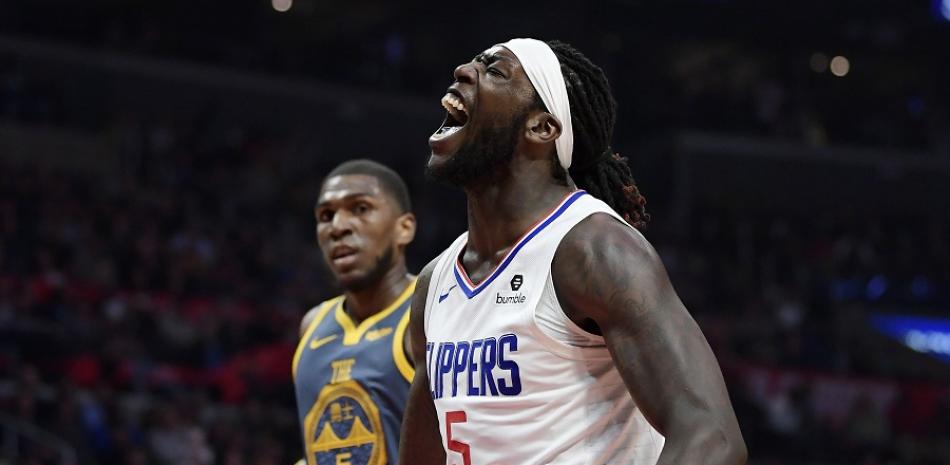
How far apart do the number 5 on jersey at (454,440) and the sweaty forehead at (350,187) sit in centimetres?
221

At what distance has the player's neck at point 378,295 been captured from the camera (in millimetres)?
5102

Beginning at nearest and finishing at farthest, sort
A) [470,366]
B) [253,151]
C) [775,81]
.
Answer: [470,366] < [253,151] < [775,81]

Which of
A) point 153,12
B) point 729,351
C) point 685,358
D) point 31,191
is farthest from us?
point 153,12

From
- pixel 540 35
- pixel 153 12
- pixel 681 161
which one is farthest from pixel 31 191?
pixel 681 161

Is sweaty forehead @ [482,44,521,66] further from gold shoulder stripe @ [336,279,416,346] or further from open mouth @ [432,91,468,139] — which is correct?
gold shoulder stripe @ [336,279,416,346]

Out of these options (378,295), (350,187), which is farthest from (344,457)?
(350,187)

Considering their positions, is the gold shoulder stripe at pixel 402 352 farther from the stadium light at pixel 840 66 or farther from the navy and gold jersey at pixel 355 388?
the stadium light at pixel 840 66

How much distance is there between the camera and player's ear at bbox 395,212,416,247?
17.1ft

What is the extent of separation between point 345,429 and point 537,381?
204cm

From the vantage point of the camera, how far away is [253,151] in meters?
19.8

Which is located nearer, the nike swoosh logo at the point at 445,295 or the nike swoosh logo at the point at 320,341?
the nike swoosh logo at the point at 445,295

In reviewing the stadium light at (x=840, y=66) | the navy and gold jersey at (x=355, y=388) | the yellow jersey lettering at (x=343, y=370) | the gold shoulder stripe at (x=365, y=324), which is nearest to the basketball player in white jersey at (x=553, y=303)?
the navy and gold jersey at (x=355, y=388)

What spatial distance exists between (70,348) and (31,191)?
163 inches

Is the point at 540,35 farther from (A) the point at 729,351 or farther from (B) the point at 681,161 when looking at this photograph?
(A) the point at 729,351
